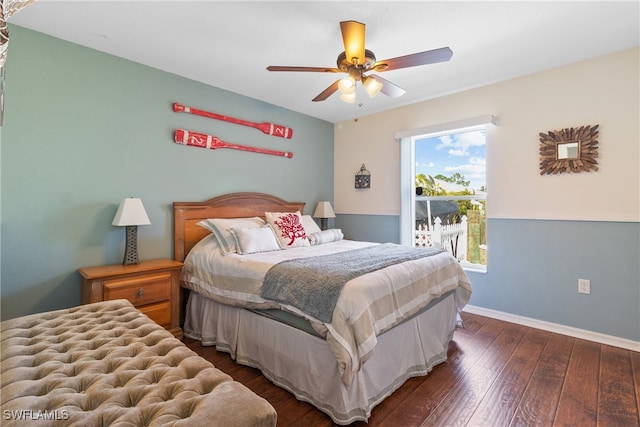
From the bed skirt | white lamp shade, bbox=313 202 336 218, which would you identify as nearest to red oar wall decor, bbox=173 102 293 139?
white lamp shade, bbox=313 202 336 218

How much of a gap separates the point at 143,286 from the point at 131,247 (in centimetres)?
39

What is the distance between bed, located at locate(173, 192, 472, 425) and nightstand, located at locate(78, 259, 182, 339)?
0.21 meters

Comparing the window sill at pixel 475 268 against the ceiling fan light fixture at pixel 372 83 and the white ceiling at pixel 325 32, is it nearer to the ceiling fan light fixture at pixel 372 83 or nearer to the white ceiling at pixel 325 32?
the white ceiling at pixel 325 32

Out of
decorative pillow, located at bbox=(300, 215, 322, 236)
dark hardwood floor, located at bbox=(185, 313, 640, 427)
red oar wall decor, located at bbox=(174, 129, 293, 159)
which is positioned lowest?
dark hardwood floor, located at bbox=(185, 313, 640, 427)

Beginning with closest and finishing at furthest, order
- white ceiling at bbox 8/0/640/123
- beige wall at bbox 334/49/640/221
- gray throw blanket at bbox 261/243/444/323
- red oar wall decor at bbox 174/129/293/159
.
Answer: gray throw blanket at bbox 261/243/444/323 < white ceiling at bbox 8/0/640/123 < beige wall at bbox 334/49/640/221 < red oar wall decor at bbox 174/129/293/159

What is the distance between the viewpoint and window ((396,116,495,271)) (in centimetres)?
340

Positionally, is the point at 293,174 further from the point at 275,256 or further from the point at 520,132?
the point at 520,132

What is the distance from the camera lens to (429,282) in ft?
7.24

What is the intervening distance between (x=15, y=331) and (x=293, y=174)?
312 centimetres

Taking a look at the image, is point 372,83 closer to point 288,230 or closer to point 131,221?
point 288,230

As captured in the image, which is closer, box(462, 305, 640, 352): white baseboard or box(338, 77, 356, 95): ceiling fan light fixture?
box(338, 77, 356, 95): ceiling fan light fixture

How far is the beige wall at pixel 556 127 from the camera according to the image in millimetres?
2504

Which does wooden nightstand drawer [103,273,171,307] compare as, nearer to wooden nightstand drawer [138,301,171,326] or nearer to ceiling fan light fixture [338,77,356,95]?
wooden nightstand drawer [138,301,171,326]

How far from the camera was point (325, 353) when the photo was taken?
5.60 feet
